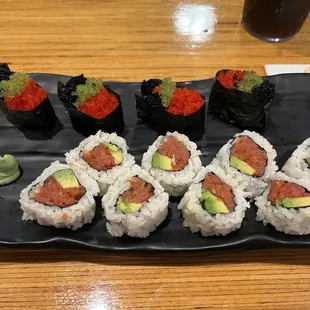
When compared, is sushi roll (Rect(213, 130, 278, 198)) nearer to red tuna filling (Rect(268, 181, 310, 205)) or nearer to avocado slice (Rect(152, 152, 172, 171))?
red tuna filling (Rect(268, 181, 310, 205))

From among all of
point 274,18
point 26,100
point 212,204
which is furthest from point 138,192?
point 274,18

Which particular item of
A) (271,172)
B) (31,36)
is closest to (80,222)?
(271,172)

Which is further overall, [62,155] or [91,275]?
[62,155]

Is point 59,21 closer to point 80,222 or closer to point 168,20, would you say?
point 168,20

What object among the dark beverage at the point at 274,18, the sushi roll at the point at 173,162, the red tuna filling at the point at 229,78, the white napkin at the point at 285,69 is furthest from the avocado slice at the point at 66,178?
the dark beverage at the point at 274,18

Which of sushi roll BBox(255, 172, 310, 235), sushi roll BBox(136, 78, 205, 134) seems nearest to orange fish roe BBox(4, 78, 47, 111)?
sushi roll BBox(136, 78, 205, 134)

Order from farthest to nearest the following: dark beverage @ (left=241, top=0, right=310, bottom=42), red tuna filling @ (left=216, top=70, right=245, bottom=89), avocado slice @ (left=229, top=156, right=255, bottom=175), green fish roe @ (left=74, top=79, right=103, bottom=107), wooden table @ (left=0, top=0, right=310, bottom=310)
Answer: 1. dark beverage @ (left=241, top=0, right=310, bottom=42)
2. red tuna filling @ (left=216, top=70, right=245, bottom=89)
3. green fish roe @ (left=74, top=79, right=103, bottom=107)
4. avocado slice @ (left=229, top=156, right=255, bottom=175)
5. wooden table @ (left=0, top=0, right=310, bottom=310)
